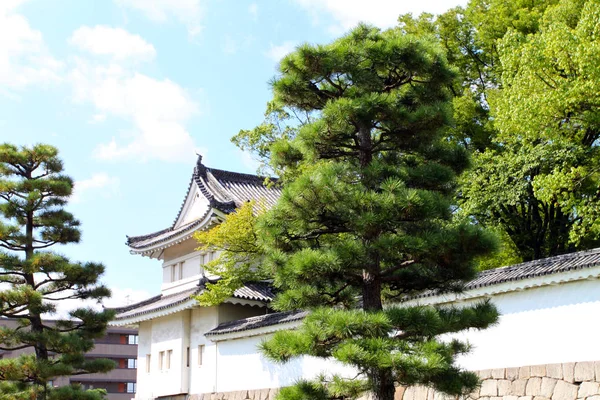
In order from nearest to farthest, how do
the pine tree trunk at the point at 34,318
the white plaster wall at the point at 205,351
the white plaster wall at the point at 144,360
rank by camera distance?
the pine tree trunk at the point at 34,318 → the white plaster wall at the point at 205,351 → the white plaster wall at the point at 144,360

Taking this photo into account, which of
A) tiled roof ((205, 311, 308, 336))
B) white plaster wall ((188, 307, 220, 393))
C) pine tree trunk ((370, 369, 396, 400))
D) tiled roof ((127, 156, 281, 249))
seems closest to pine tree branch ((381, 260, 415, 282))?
pine tree trunk ((370, 369, 396, 400))

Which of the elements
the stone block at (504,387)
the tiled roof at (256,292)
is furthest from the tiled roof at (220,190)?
the stone block at (504,387)

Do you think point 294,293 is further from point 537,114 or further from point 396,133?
point 537,114

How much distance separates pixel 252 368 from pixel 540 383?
25.7 feet

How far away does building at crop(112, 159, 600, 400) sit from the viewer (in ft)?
35.5

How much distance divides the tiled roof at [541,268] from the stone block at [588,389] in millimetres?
1692

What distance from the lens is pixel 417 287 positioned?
29.2 ft

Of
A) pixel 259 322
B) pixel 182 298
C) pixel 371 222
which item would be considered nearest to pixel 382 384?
pixel 371 222

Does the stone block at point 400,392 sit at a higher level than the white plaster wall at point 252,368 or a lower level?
lower

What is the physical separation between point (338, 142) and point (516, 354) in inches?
201

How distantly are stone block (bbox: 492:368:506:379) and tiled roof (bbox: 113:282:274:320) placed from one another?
734 cm

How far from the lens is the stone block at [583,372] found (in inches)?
409

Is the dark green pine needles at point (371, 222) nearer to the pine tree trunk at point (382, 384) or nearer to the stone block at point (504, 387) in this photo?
the pine tree trunk at point (382, 384)

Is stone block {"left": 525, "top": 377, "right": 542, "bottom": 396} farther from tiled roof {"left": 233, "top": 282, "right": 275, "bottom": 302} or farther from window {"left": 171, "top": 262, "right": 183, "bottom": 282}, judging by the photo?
window {"left": 171, "top": 262, "right": 183, "bottom": 282}
